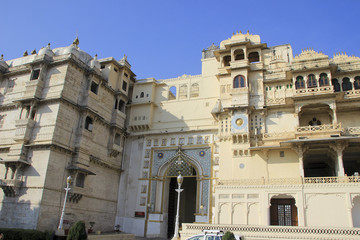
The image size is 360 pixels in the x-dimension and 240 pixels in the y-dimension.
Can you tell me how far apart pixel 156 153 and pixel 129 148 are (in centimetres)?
315

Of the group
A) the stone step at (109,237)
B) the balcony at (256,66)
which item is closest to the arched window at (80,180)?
the stone step at (109,237)

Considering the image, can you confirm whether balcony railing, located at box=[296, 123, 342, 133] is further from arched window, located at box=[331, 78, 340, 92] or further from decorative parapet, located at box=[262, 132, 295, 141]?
arched window, located at box=[331, 78, 340, 92]

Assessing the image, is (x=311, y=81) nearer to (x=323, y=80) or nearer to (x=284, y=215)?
(x=323, y=80)

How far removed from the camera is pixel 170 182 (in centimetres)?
3155

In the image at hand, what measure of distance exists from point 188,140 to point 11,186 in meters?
15.2

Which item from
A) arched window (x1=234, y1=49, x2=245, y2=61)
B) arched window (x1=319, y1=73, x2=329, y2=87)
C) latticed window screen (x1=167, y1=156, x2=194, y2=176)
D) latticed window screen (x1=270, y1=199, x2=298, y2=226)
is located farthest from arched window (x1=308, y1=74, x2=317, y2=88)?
Result: latticed window screen (x1=167, y1=156, x2=194, y2=176)

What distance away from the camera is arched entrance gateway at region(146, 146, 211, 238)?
27875mm

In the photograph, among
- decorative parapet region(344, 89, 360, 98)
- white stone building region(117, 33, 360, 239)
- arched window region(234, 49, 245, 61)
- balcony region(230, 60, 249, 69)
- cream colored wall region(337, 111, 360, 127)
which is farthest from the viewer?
arched window region(234, 49, 245, 61)

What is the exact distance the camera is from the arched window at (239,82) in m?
27.8

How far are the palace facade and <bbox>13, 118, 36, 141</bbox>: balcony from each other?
0.33 feet

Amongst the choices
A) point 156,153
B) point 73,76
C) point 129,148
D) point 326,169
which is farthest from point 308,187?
point 73,76

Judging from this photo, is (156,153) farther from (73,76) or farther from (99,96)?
(73,76)

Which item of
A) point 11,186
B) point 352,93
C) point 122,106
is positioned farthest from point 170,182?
point 352,93

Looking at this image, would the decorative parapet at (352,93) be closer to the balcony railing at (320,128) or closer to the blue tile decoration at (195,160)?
the balcony railing at (320,128)
